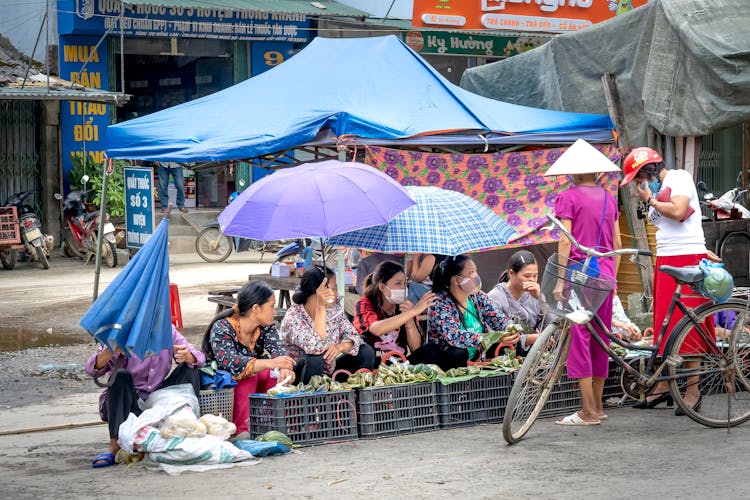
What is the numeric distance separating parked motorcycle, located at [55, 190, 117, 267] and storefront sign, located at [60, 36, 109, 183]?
0.96m

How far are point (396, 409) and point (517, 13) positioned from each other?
11355 millimetres

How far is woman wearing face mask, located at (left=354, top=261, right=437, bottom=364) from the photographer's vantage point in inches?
302

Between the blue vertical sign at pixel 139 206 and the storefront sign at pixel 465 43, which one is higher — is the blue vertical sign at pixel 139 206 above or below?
below

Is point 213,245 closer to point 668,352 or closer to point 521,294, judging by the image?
point 521,294

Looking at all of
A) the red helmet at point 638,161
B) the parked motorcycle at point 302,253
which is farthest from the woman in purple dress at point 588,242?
the parked motorcycle at point 302,253

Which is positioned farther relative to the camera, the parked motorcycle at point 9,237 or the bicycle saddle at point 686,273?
the parked motorcycle at point 9,237

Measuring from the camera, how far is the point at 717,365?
22.8 feet

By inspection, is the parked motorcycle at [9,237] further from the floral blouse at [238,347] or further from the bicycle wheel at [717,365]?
the bicycle wheel at [717,365]

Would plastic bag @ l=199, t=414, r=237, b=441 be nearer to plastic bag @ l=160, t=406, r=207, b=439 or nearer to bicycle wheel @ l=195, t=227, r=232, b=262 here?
plastic bag @ l=160, t=406, r=207, b=439

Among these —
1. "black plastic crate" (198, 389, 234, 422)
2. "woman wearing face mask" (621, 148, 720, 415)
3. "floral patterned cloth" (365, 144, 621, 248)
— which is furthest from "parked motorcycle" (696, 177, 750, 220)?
"black plastic crate" (198, 389, 234, 422)

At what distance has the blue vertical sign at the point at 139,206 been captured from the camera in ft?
37.7

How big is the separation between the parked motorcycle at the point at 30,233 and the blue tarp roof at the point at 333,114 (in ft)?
26.0

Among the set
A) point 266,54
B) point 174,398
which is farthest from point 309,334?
point 266,54

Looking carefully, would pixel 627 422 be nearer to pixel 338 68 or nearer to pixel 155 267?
pixel 155 267
